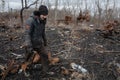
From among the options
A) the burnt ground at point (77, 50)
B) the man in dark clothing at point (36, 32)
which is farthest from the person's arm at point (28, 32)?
the burnt ground at point (77, 50)

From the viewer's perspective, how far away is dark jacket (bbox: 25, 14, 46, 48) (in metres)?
6.74

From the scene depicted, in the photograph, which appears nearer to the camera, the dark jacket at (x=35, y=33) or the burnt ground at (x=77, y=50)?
the dark jacket at (x=35, y=33)

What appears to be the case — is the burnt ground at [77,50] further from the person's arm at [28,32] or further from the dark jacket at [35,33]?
the person's arm at [28,32]

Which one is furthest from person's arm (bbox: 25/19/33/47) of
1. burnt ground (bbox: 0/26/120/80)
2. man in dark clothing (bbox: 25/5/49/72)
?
burnt ground (bbox: 0/26/120/80)

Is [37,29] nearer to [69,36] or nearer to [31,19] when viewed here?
[31,19]

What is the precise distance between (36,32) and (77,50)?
109 inches

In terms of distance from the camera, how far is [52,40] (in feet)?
34.8

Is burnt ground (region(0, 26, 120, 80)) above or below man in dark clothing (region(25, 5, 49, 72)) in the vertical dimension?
below

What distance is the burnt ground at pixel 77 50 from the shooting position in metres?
7.95

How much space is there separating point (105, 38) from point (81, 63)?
2.82 metres

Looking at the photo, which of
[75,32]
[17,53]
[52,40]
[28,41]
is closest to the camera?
[28,41]

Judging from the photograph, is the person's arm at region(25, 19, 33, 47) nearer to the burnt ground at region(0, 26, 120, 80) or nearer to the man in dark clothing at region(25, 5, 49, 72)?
the man in dark clothing at region(25, 5, 49, 72)

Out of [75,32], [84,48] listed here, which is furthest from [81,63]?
[75,32]

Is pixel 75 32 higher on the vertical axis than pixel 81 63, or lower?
higher
